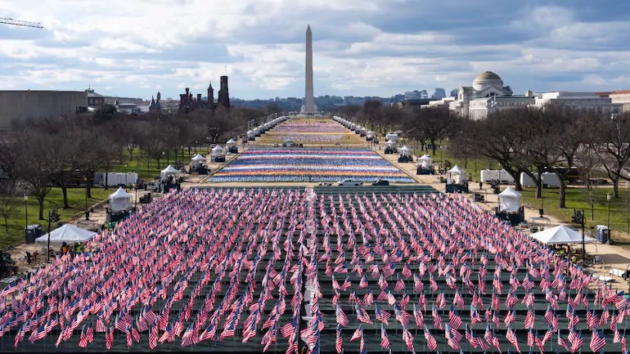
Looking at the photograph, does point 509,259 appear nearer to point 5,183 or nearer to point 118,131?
point 5,183

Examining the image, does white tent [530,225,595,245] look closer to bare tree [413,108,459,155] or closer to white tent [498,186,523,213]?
white tent [498,186,523,213]

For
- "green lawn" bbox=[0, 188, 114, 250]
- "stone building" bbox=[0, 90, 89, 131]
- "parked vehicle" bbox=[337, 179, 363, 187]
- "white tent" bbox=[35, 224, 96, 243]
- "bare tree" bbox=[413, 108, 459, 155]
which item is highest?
"stone building" bbox=[0, 90, 89, 131]

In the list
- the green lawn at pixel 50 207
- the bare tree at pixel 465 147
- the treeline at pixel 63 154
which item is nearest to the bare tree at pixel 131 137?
the treeline at pixel 63 154

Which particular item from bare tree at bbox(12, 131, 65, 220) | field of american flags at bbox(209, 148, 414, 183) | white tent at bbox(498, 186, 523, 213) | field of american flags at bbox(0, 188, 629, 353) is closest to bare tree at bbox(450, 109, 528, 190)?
field of american flags at bbox(209, 148, 414, 183)

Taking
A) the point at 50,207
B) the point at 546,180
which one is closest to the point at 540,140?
the point at 546,180

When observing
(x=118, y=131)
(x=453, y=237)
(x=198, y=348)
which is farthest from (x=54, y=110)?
(x=198, y=348)
